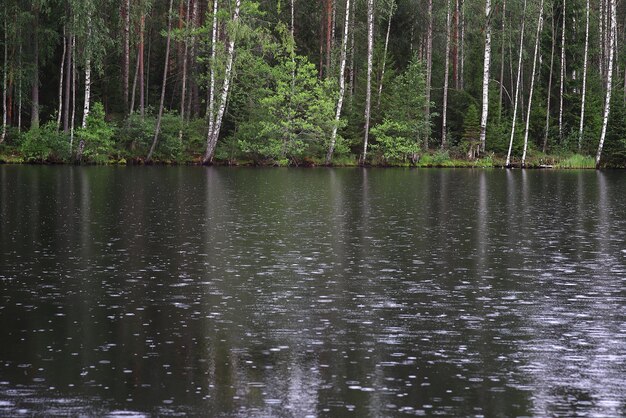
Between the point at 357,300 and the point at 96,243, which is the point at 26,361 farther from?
the point at 96,243

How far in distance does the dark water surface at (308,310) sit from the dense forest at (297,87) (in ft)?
82.5

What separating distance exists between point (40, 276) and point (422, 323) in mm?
7234

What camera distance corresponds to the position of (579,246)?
21.8 metres

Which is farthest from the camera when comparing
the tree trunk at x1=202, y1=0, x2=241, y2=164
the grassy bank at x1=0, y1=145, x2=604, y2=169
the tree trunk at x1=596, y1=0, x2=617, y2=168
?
the grassy bank at x1=0, y1=145, x2=604, y2=169

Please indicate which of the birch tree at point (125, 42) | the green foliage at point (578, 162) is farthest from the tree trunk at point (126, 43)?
the green foliage at point (578, 162)

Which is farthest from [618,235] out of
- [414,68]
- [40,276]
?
[414,68]

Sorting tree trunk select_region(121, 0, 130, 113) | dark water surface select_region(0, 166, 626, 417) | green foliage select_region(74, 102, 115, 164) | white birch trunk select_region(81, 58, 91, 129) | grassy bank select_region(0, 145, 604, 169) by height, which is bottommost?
dark water surface select_region(0, 166, 626, 417)

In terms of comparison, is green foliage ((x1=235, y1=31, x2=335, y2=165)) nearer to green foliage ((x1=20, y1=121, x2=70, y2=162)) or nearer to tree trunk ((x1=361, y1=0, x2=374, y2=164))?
tree trunk ((x1=361, y1=0, x2=374, y2=164))

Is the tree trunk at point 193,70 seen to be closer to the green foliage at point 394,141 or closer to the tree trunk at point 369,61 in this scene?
the tree trunk at point 369,61

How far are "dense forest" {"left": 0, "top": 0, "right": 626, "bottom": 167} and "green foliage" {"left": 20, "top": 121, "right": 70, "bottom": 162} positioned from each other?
0.36 feet

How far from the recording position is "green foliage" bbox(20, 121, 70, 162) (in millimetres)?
52125

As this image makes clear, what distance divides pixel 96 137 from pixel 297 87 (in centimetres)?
1317

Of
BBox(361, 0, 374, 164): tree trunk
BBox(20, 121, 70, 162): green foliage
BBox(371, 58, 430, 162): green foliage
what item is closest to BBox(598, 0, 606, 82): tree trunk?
BBox(371, 58, 430, 162): green foliage

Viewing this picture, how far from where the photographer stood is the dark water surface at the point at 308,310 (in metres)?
9.70
